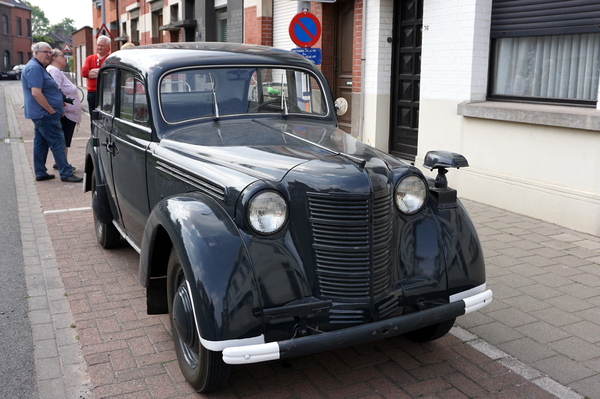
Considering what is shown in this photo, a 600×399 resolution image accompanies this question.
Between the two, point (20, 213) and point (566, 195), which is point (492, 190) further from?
point (20, 213)

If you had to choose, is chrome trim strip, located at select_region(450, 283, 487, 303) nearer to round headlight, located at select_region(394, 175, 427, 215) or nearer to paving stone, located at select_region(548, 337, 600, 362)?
round headlight, located at select_region(394, 175, 427, 215)

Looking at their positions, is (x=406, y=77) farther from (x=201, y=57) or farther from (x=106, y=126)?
(x=201, y=57)

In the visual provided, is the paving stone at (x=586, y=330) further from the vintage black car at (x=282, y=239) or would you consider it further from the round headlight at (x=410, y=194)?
the round headlight at (x=410, y=194)

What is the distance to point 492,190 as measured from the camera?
294 inches

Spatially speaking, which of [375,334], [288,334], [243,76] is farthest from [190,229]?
[243,76]

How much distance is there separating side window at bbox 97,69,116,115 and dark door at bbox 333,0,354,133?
594 centimetres

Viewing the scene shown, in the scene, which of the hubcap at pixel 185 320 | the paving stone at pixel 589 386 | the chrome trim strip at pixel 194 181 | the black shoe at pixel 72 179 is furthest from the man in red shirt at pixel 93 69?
the paving stone at pixel 589 386

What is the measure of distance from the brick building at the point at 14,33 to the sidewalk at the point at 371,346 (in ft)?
267

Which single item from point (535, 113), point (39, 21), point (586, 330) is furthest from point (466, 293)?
point (39, 21)

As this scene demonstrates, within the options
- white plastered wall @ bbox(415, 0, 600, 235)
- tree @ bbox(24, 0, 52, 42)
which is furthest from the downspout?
tree @ bbox(24, 0, 52, 42)

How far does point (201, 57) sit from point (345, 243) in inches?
79.6

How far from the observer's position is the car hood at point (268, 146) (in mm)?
3365

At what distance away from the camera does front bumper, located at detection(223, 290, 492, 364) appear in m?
2.85

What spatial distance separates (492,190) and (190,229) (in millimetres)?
5154
